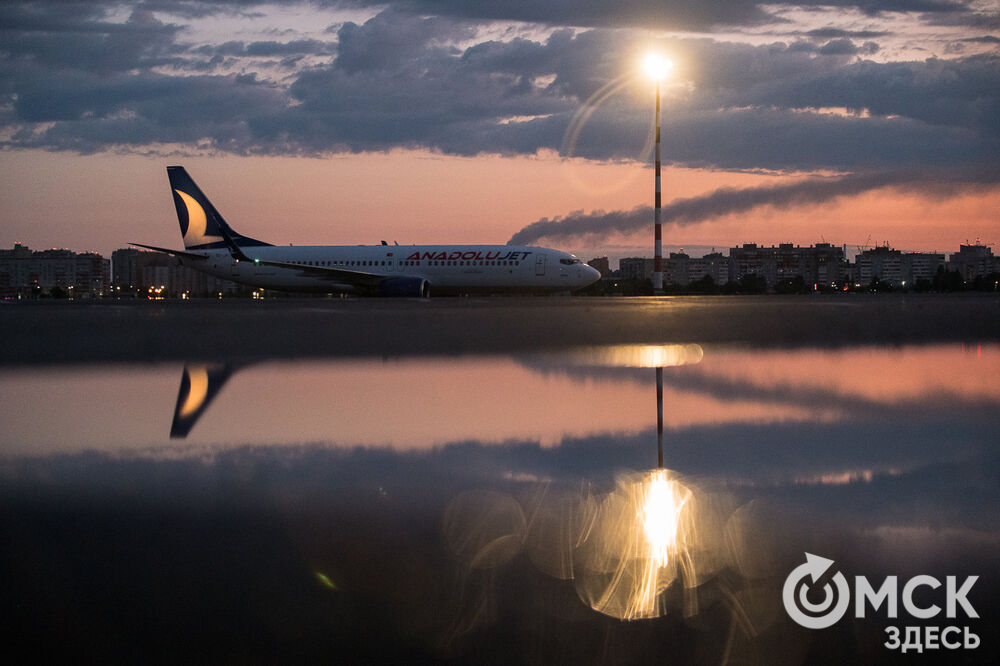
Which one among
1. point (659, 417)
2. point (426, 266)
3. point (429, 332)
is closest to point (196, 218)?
point (426, 266)

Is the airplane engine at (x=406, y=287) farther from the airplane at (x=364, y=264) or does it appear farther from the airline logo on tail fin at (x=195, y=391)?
the airline logo on tail fin at (x=195, y=391)

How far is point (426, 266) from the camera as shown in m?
50.2

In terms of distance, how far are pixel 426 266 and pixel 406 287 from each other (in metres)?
2.92

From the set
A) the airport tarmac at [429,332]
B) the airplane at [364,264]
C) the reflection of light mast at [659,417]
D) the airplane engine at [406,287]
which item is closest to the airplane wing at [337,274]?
the airplane at [364,264]

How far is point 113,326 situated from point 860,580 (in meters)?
23.2

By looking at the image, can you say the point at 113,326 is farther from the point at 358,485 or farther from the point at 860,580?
the point at 860,580

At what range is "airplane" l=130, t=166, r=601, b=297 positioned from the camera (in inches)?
1907

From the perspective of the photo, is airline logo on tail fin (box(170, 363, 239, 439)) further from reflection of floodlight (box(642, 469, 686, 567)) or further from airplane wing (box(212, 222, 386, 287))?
airplane wing (box(212, 222, 386, 287))

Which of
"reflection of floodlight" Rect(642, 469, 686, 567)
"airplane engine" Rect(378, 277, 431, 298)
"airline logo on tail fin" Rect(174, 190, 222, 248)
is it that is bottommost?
"reflection of floodlight" Rect(642, 469, 686, 567)

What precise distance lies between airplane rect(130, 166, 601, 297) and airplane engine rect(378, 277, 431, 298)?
2.2 inches

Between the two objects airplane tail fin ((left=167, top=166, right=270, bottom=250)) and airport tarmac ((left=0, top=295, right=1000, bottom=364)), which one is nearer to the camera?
airport tarmac ((left=0, top=295, right=1000, bottom=364))

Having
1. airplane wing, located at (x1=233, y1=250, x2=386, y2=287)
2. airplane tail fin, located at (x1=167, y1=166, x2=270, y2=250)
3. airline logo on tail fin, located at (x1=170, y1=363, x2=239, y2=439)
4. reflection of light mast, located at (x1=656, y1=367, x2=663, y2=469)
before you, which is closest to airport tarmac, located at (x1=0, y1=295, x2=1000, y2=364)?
airline logo on tail fin, located at (x1=170, y1=363, x2=239, y2=439)

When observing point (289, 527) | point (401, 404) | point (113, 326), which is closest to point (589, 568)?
point (289, 527)

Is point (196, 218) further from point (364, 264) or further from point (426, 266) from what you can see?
point (426, 266)
